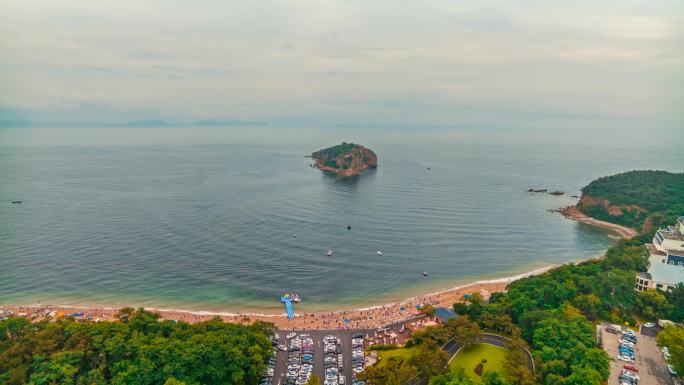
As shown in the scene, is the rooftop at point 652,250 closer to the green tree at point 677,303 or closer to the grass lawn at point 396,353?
the green tree at point 677,303

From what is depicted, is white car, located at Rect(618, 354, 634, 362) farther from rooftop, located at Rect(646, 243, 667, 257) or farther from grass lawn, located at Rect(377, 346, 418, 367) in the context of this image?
rooftop, located at Rect(646, 243, 667, 257)

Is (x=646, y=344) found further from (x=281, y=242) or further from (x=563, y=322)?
(x=281, y=242)

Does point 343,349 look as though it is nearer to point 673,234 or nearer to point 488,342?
point 488,342

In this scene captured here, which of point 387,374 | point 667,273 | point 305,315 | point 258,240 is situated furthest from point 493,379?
point 258,240

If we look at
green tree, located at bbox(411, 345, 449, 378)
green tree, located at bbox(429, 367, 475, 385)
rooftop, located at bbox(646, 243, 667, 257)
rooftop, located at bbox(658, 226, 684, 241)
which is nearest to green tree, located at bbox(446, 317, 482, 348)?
green tree, located at bbox(411, 345, 449, 378)

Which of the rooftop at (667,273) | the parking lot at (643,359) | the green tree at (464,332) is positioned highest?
the rooftop at (667,273)

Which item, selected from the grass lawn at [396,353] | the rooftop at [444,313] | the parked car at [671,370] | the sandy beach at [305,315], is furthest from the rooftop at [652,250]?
the grass lawn at [396,353]
